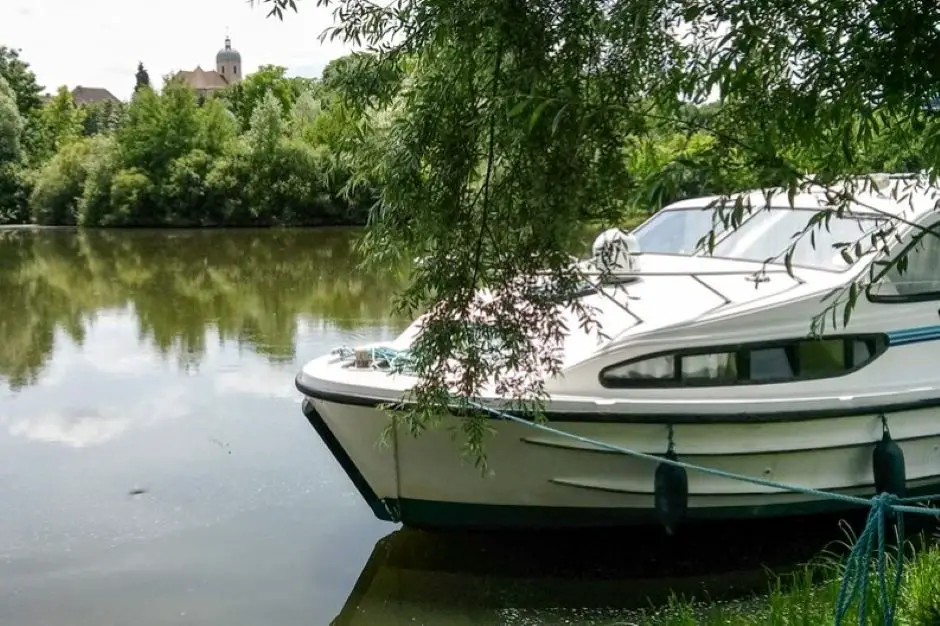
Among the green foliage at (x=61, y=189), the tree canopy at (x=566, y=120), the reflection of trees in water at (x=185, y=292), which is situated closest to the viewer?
the tree canopy at (x=566, y=120)

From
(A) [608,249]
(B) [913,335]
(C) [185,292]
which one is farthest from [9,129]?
(A) [608,249]

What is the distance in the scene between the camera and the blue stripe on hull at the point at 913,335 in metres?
6.38

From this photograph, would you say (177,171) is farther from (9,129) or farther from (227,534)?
(227,534)

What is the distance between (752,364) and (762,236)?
4.89ft

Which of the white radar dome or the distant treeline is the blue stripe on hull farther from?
the distant treeline

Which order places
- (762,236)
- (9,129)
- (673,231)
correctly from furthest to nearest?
1. (9,129)
2. (673,231)
3. (762,236)

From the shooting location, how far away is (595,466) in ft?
20.0

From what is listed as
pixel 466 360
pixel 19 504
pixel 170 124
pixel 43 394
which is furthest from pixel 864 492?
pixel 170 124

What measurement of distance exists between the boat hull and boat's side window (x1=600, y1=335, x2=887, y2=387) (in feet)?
0.99

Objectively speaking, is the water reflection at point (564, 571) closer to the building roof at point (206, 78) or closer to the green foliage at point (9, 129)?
the green foliage at point (9, 129)

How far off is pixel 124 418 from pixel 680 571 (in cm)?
649

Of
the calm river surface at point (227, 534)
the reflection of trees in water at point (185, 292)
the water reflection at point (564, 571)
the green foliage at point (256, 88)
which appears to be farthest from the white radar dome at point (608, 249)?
the green foliage at point (256, 88)

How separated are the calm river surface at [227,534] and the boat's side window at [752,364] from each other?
4.32ft

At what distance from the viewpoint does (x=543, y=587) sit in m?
6.21
